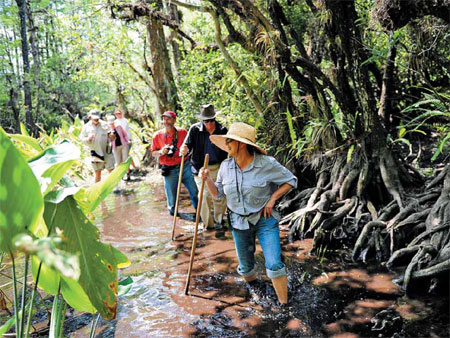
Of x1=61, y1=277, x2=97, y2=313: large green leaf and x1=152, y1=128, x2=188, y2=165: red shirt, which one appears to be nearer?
x1=61, y1=277, x2=97, y2=313: large green leaf

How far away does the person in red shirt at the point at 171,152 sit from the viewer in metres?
7.01

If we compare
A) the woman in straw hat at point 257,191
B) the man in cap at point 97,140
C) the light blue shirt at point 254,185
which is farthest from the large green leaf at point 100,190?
the man in cap at point 97,140

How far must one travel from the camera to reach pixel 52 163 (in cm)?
183

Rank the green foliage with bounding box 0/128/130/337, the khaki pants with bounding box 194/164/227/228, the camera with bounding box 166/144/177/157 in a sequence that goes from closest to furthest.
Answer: the green foliage with bounding box 0/128/130/337 < the khaki pants with bounding box 194/164/227/228 < the camera with bounding box 166/144/177/157

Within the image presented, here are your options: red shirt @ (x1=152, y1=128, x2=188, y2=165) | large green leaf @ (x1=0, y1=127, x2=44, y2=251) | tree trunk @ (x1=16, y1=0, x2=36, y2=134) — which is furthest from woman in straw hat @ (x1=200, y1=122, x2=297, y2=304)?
tree trunk @ (x1=16, y1=0, x2=36, y2=134)

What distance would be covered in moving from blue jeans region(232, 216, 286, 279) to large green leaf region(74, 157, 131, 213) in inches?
87.1

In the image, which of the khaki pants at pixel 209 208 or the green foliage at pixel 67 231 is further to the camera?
the khaki pants at pixel 209 208

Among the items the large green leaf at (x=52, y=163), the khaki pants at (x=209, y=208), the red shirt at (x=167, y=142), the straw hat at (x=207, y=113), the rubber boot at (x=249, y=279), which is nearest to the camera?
the large green leaf at (x=52, y=163)

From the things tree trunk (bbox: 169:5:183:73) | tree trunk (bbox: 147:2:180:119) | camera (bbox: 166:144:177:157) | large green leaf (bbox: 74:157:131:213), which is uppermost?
tree trunk (bbox: 169:5:183:73)

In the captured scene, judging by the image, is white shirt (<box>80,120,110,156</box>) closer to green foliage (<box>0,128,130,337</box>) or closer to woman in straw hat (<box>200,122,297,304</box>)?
woman in straw hat (<box>200,122,297,304</box>)

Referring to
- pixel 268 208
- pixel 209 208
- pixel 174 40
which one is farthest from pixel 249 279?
pixel 174 40

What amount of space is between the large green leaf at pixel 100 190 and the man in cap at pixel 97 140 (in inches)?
330

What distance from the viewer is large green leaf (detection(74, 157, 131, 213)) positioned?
2074 millimetres

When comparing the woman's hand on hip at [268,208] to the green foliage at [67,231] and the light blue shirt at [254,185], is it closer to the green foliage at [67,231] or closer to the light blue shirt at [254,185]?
the light blue shirt at [254,185]
